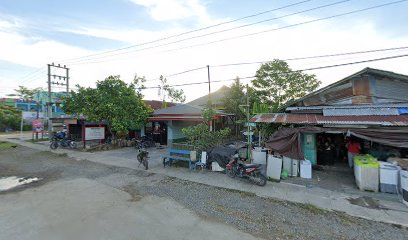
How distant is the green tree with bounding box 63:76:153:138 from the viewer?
14461mm

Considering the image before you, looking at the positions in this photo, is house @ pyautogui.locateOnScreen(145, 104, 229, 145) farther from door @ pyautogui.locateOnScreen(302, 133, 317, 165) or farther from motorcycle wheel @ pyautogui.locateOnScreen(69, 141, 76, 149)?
door @ pyautogui.locateOnScreen(302, 133, 317, 165)

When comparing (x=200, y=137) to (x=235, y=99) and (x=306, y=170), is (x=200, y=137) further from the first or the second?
(x=235, y=99)

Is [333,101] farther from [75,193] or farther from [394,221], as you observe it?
[75,193]

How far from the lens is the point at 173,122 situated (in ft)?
53.0

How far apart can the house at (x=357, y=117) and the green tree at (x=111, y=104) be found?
1057 centimetres

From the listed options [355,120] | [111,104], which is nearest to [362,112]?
[355,120]

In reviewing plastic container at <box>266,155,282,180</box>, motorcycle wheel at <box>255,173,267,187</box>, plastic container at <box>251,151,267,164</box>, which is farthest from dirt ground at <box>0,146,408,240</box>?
plastic container at <box>251,151,267,164</box>

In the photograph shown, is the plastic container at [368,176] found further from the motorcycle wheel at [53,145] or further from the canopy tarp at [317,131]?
the motorcycle wheel at [53,145]

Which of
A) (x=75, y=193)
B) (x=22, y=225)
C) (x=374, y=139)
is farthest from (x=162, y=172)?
(x=374, y=139)

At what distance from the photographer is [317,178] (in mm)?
8062

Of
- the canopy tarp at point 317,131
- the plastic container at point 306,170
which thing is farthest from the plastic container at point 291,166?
the canopy tarp at point 317,131

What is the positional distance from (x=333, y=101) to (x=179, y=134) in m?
11.5

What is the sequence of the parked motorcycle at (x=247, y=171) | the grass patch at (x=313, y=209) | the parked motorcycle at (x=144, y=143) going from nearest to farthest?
the grass patch at (x=313, y=209)
the parked motorcycle at (x=247, y=171)
the parked motorcycle at (x=144, y=143)

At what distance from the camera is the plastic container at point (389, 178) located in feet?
20.9
